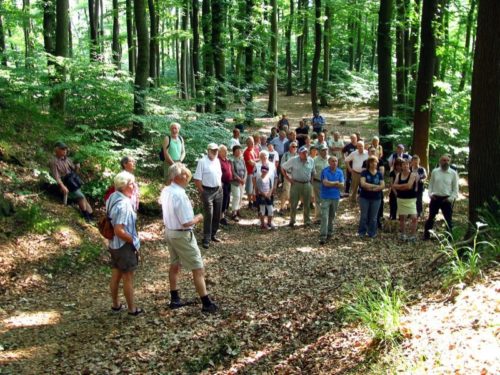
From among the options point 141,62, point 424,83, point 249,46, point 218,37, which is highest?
point 218,37

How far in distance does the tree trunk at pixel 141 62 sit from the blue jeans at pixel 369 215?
6.46 meters

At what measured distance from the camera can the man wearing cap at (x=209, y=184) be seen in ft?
32.2

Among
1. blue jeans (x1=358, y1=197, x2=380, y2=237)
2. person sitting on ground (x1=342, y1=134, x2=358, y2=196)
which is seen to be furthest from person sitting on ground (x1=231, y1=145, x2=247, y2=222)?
person sitting on ground (x1=342, y1=134, x2=358, y2=196)

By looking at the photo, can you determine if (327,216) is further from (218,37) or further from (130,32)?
(130,32)

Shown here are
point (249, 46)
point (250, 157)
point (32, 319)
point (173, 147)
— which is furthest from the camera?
point (249, 46)

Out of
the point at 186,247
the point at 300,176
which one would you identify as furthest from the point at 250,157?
the point at 186,247

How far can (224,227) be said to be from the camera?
11.7m

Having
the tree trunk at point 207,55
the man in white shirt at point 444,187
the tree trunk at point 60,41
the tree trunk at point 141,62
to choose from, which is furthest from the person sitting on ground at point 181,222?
the tree trunk at point 207,55

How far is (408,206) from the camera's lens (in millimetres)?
10266

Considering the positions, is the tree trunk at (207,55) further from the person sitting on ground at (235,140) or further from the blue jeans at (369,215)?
the blue jeans at (369,215)

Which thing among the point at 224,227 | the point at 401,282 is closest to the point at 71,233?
the point at 224,227

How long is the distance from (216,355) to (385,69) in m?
13.3

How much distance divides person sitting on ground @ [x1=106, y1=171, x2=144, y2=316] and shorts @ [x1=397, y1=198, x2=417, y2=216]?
256 inches

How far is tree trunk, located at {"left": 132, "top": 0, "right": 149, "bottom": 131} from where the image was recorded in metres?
12.4
